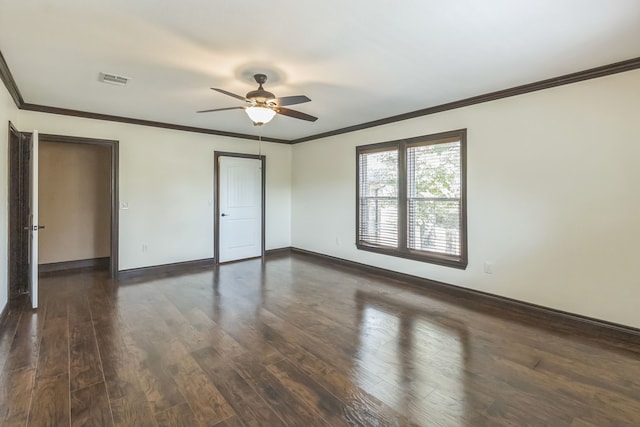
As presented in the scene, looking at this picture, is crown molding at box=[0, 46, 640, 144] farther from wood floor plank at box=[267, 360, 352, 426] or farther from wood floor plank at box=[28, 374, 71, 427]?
wood floor plank at box=[267, 360, 352, 426]

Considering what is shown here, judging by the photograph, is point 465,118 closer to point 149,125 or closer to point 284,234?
point 284,234

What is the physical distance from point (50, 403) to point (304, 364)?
1.61 m

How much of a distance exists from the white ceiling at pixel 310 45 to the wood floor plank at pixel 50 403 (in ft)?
8.20

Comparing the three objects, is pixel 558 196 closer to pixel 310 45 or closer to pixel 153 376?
pixel 310 45

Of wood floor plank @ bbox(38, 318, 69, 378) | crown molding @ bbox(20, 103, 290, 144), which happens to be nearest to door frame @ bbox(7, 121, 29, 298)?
crown molding @ bbox(20, 103, 290, 144)

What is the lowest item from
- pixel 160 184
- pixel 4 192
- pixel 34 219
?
pixel 34 219

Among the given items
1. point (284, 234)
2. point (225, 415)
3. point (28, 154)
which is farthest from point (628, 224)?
point (28, 154)

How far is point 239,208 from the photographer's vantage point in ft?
20.1

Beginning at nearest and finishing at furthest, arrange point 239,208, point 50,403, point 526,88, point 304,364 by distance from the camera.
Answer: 1. point 50,403
2. point 304,364
3. point 526,88
4. point 239,208

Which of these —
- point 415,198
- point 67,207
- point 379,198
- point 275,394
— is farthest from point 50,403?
point 67,207

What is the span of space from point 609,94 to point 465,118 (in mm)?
1350

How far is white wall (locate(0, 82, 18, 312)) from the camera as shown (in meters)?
3.17

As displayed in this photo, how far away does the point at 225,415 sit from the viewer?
6.06 ft

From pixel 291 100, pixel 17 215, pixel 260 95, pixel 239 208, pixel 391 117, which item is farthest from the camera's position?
pixel 239 208
